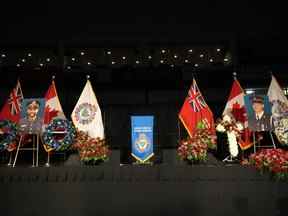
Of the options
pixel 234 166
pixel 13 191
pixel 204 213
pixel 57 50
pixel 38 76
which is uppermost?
pixel 57 50

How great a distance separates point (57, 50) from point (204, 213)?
5774 millimetres

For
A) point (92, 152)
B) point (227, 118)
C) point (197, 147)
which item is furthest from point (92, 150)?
point (227, 118)

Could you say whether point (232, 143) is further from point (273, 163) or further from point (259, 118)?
point (273, 163)

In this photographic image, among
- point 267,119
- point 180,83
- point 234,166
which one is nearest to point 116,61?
point 180,83

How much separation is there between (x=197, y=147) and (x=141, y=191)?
124 cm

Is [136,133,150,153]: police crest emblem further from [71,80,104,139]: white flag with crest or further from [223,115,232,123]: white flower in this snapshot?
[223,115,232,123]: white flower

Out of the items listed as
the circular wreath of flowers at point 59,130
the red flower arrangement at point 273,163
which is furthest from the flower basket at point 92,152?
the red flower arrangement at point 273,163

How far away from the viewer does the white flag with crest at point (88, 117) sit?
7164 millimetres

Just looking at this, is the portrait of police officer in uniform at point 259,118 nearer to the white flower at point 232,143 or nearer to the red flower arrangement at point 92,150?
the white flower at point 232,143

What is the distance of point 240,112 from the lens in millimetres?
7355

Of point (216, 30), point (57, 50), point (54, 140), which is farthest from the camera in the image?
point (57, 50)

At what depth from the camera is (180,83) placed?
31.2 ft

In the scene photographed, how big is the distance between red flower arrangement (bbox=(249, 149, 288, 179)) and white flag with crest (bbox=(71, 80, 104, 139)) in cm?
309

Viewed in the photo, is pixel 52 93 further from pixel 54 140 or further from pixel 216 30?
pixel 216 30
